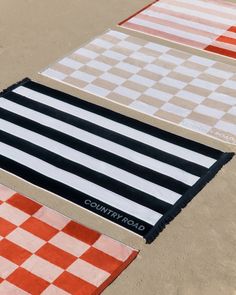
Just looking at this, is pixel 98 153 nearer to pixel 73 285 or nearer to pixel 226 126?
pixel 226 126

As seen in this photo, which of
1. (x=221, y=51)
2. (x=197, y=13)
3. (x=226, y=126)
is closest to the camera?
(x=226, y=126)

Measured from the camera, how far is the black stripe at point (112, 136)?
7.23 m

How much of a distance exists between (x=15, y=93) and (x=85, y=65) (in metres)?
1.36

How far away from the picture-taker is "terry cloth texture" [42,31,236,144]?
8156 millimetres

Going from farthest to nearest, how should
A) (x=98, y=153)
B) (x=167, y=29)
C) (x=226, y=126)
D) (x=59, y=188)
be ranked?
→ (x=167, y=29), (x=226, y=126), (x=98, y=153), (x=59, y=188)

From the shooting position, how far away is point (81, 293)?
5.57 m

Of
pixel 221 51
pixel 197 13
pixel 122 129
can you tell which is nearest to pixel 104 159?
pixel 122 129

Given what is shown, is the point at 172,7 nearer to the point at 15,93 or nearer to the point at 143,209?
the point at 15,93

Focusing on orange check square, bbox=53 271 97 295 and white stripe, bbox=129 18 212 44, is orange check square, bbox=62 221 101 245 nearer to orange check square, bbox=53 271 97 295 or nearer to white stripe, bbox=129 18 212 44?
orange check square, bbox=53 271 97 295

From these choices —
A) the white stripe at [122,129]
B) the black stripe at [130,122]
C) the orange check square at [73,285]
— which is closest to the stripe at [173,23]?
the black stripe at [130,122]

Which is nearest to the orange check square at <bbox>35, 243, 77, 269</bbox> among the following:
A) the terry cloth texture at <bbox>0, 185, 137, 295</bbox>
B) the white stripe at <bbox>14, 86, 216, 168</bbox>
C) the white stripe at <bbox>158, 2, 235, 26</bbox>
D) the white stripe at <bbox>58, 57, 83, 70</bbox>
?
the terry cloth texture at <bbox>0, 185, 137, 295</bbox>

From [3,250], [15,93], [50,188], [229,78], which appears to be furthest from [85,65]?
[3,250]

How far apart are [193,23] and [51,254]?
20.0 feet

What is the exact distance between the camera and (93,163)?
23.7ft
